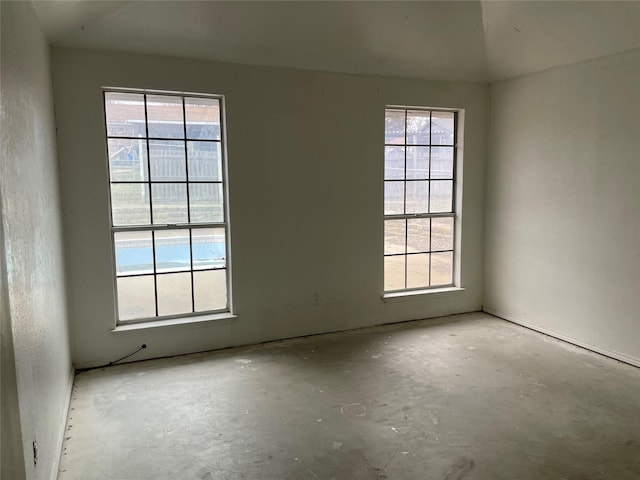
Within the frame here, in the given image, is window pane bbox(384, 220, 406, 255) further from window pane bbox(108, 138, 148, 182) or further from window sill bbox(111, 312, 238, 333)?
window pane bbox(108, 138, 148, 182)

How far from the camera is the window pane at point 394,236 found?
15.7 ft

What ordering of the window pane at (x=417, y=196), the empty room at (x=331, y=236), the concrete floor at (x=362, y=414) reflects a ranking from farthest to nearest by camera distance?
the window pane at (x=417, y=196)
the empty room at (x=331, y=236)
the concrete floor at (x=362, y=414)

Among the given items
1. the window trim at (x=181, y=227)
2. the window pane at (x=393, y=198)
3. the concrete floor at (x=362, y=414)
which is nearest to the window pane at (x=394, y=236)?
the window pane at (x=393, y=198)

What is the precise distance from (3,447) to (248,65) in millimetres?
3359

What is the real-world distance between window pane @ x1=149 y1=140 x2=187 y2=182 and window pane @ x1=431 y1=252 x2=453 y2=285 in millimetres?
2776

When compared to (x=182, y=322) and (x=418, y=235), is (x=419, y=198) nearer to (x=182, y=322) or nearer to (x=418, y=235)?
(x=418, y=235)

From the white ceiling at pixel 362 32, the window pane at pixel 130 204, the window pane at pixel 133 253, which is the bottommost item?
the window pane at pixel 133 253

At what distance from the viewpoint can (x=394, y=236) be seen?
4824mm

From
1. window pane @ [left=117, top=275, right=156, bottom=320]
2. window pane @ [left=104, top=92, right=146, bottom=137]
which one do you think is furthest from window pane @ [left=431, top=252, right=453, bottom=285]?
window pane @ [left=104, top=92, right=146, bottom=137]

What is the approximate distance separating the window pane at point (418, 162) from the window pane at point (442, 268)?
0.89 m

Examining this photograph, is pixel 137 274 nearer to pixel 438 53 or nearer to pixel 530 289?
pixel 438 53

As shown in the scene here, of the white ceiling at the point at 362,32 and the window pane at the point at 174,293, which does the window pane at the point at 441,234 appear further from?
the window pane at the point at 174,293

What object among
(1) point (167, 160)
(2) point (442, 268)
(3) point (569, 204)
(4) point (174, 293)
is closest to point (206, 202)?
(1) point (167, 160)

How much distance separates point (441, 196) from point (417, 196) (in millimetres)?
311
